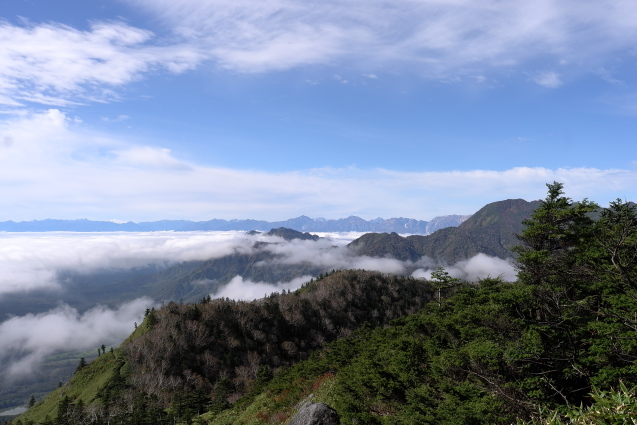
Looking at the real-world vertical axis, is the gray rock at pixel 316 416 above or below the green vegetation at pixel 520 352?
below

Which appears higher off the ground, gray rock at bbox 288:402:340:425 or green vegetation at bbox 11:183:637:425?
green vegetation at bbox 11:183:637:425

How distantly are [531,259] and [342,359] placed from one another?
98.2ft

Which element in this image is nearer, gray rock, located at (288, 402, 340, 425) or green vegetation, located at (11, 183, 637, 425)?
green vegetation, located at (11, 183, 637, 425)

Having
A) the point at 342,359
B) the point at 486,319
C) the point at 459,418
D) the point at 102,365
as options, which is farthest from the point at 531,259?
the point at 102,365

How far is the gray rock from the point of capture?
29047 millimetres

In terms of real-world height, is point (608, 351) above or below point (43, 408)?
above

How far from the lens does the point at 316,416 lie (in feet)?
96.4

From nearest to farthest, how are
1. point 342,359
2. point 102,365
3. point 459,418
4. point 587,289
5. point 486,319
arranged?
point 459,418 → point 486,319 → point 587,289 → point 342,359 → point 102,365

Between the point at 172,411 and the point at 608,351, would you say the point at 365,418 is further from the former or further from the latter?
the point at 172,411

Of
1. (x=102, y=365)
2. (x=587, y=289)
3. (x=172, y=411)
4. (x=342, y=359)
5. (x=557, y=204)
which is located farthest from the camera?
(x=102, y=365)

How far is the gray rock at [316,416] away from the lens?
95.3ft

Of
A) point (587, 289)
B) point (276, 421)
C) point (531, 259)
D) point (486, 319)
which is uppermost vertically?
point (531, 259)

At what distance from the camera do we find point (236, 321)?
18325cm

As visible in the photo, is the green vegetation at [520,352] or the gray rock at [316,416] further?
the gray rock at [316,416]
